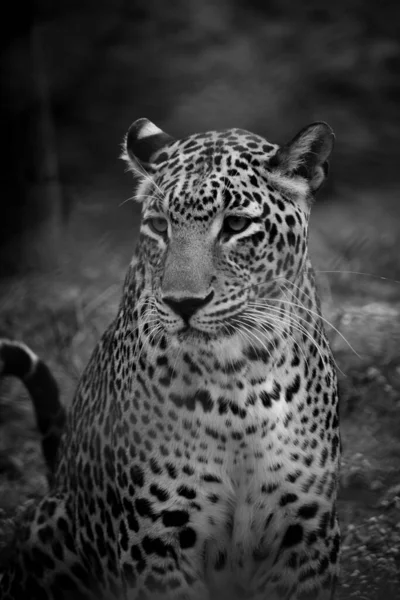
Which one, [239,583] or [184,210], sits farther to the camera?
[239,583]

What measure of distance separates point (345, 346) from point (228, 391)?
3223mm

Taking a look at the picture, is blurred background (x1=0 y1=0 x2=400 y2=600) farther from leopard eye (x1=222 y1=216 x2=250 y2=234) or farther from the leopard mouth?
leopard eye (x1=222 y1=216 x2=250 y2=234)

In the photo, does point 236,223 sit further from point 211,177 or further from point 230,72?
point 230,72

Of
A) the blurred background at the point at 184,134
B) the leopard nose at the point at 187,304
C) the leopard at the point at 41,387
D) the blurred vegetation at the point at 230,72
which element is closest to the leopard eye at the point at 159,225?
the leopard nose at the point at 187,304

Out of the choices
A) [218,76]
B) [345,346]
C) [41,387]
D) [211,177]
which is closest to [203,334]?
[211,177]

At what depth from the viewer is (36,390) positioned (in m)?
5.05

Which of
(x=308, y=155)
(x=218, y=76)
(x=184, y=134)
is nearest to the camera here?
(x=308, y=155)

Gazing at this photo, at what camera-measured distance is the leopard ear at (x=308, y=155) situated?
4.02 metres

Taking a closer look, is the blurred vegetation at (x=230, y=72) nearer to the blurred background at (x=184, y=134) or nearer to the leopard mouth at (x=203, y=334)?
the blurred background at (x=184, y=134)

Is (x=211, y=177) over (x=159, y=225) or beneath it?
over

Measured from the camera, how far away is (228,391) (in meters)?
4.15

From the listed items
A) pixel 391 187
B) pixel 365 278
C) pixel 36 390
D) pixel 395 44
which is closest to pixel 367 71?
pixel 395 44

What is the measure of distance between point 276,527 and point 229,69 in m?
10.7

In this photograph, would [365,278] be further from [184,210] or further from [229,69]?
[229,69]
